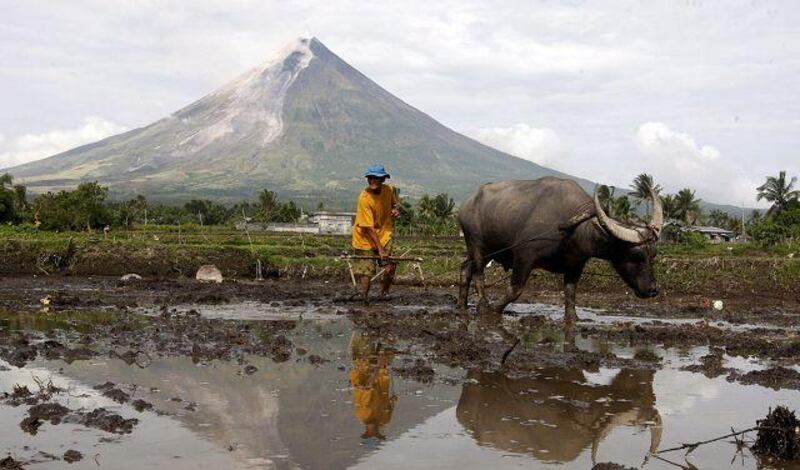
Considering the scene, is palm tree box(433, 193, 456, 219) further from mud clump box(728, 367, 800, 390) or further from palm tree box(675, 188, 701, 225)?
mud clump box(728, 367, 800, 390)

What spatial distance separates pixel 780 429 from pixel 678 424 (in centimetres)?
95

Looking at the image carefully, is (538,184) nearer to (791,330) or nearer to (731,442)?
(791,330)

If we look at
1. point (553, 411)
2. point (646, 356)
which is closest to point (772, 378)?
point (646, 356)

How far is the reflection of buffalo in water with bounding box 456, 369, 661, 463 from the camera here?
5.52 m

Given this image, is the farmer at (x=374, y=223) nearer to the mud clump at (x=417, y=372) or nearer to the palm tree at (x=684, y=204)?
the mud clump at (x=417, y=372)

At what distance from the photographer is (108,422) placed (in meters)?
5.68

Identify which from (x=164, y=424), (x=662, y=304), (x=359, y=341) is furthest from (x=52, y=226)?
(x=164, y=424)

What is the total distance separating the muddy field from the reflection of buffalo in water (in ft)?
0.08

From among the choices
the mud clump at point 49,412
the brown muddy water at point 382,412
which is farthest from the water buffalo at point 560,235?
the mud clump at point 49,412

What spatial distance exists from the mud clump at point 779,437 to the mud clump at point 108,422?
4014mm

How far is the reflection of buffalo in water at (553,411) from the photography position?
5.52 meters

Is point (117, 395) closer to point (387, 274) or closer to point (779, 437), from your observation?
point (779, 437)

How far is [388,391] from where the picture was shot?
695 cm

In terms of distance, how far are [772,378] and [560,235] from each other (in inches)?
182
